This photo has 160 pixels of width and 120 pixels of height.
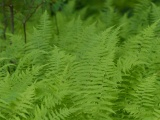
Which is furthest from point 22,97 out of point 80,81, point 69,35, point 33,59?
point 69,35

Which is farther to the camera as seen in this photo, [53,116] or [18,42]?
[18,42]

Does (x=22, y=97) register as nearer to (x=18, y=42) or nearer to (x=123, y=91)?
(x=123, y=91)

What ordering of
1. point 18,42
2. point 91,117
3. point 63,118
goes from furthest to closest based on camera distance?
point 18,42, point 91,117, point 63,118

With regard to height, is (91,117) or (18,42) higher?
(18,42)

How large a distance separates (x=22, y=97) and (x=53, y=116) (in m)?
0.31

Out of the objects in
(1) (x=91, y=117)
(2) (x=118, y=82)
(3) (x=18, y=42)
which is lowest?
(1) (x=91, y=117)

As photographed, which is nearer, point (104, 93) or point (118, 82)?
point (104, 93)

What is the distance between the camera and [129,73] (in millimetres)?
3971

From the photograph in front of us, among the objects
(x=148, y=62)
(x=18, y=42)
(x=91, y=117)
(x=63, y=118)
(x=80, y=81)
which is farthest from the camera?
(x=18, y=42)

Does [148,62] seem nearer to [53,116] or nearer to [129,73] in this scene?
[129,73]

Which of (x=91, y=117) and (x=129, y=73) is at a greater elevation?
(x=129, y=73)

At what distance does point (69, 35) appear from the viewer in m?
4.89

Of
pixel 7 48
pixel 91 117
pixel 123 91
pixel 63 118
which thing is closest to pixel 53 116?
pixel 63 118

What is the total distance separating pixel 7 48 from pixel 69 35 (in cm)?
76
